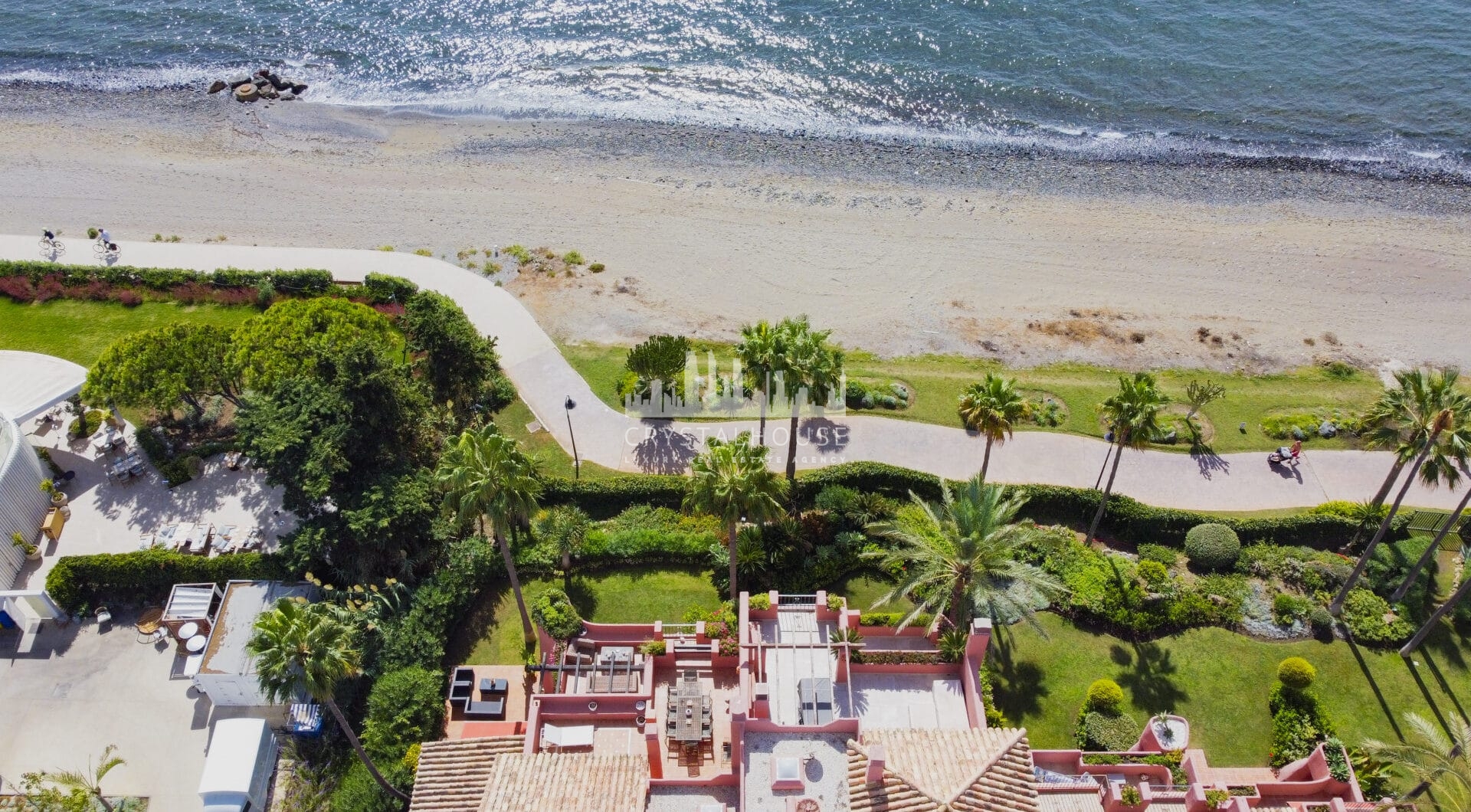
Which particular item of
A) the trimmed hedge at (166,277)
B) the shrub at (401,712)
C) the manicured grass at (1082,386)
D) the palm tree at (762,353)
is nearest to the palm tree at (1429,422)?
the manicured grass at (1082,386)

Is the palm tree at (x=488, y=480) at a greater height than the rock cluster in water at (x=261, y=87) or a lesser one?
→ lesser

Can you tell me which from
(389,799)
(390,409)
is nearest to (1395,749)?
(389,799)

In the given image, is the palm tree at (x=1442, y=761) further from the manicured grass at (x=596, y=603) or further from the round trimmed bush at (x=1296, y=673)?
the manicured grass at (x=596, y=603)

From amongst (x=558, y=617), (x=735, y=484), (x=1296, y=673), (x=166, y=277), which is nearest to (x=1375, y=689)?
(x=1296, y=673)

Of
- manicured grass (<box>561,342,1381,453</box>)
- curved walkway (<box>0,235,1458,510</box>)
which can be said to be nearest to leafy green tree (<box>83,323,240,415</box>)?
curved walkway (<box>0,235,1458,510</box>)

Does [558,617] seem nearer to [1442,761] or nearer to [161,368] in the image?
[161,368]

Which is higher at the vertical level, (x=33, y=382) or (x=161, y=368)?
(x=161, y=368)

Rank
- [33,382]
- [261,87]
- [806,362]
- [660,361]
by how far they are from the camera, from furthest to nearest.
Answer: [261,87] → [660,361] → [33,382] → [806,362]
